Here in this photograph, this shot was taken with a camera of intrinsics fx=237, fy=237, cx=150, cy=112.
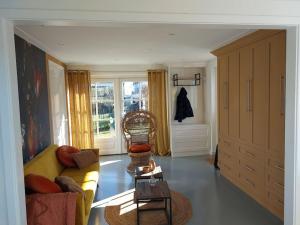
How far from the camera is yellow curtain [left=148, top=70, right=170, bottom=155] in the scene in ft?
18.2

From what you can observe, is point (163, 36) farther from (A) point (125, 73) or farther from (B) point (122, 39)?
(A) point (125, 73)

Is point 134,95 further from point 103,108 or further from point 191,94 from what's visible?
point 191,94

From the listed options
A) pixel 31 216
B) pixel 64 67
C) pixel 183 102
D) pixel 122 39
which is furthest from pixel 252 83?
pixel 64 67

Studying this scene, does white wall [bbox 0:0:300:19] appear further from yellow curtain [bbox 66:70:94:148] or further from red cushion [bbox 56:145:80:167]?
yellow curtain [bbox 66:70:94:148]

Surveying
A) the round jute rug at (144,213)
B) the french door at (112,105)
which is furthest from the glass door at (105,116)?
the round jute rug at (144,213)

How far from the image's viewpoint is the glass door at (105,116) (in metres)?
5.72

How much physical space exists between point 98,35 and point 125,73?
2.68 meters

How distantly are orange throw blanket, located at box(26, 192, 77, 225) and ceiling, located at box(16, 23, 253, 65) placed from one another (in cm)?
161

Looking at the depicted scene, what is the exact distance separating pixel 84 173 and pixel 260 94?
2588 mm

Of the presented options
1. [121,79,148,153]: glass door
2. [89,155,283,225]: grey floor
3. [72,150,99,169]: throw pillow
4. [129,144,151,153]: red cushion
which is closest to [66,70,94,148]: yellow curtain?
[89,155,283,225]: grey floor

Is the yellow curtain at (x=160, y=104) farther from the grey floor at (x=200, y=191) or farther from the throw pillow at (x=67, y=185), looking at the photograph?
the throw pillow at (x=67, y=185)

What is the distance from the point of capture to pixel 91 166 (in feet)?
12.0

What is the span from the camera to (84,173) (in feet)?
11.1

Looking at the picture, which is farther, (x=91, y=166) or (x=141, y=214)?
(x=91, y=166)
